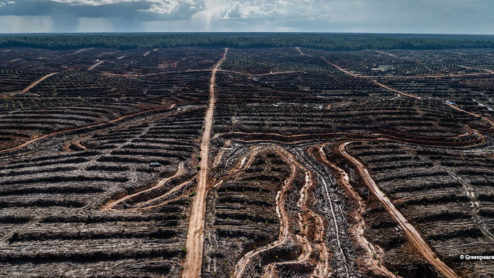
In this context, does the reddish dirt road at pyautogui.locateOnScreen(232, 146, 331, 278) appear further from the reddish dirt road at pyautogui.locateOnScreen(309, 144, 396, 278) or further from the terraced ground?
the reddish dirt road at pyautogui.locateOnScreen(309, 144, 396, 278)

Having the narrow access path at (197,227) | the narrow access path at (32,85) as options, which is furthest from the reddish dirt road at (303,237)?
A: the narrow access path at (32,85)

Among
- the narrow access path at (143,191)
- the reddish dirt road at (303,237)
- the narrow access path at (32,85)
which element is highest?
the narrow access path at (32,85)

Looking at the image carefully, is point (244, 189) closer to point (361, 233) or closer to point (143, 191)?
point (143, 191)

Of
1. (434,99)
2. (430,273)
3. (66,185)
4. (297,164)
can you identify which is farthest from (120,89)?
(434,99)

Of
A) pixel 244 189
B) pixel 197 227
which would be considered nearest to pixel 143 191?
pixel 197 227

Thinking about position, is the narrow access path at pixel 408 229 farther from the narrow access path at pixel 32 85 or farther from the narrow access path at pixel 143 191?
the narrow access path at pixel 32 85

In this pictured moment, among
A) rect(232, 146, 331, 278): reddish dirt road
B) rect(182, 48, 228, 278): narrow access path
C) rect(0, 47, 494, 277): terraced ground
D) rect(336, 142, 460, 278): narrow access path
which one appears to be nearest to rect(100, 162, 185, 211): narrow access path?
rect(0, 47, 494, 277): terraced ground
